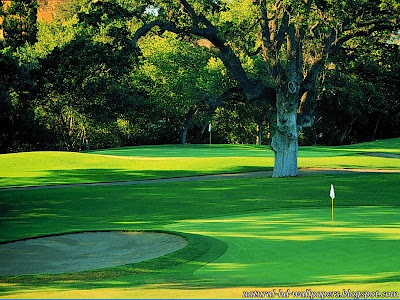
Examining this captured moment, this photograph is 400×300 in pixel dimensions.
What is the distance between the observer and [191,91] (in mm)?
65688

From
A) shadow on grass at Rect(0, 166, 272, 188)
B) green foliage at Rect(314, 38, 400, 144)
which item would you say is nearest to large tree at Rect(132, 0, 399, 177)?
shadow on grass at Rect(0, 166, 272, 188)

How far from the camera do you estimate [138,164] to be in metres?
39.8

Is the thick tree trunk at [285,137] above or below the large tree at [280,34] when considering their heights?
below

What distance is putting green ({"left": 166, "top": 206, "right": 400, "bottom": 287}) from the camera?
1084cm

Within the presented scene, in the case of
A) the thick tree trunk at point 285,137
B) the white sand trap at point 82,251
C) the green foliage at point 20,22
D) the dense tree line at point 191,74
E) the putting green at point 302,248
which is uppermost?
the green foliage at point 20,22

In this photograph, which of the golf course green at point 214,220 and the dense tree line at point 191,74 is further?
the dense tree line at point 191,74

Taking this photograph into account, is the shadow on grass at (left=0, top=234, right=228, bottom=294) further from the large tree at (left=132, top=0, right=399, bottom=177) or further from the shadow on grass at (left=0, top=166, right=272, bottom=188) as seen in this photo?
the shadow on grass at (left=0, top=166, right=272, bottom=188)

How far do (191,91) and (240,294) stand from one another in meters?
56.5

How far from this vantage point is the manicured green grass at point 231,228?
10.9m

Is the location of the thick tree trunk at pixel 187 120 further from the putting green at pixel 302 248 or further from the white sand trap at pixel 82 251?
the white sand trap at pixel 82 251

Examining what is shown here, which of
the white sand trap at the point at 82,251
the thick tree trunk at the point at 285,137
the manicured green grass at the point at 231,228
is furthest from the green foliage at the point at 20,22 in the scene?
the white sand trap at the point at 82,251

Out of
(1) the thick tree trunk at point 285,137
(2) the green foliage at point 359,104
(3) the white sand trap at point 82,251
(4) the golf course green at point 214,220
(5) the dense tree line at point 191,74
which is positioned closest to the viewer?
(4) the golf course green at point 214,220

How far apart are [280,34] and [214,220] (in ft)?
49.9

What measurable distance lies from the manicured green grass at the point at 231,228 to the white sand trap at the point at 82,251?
0.64m
